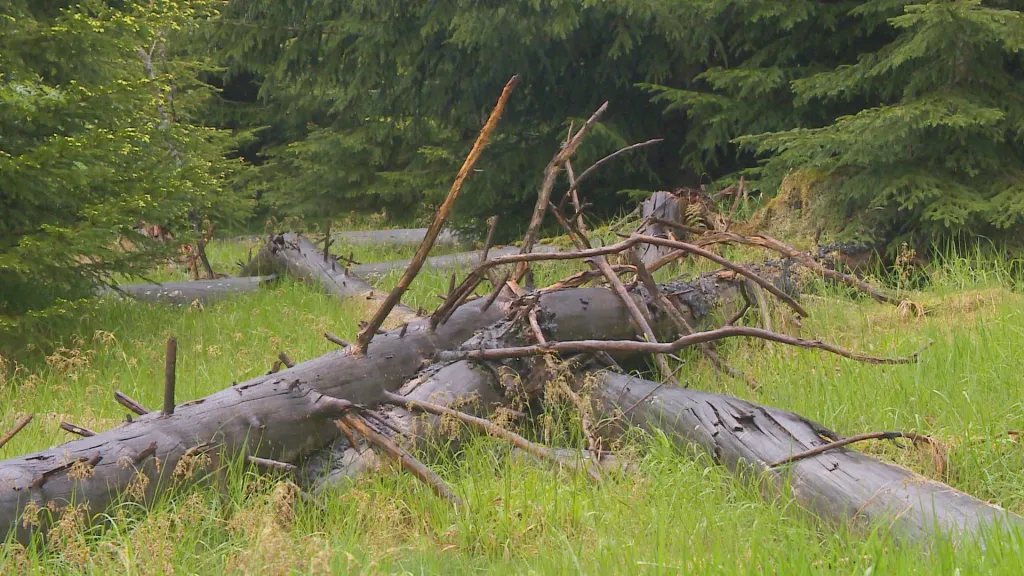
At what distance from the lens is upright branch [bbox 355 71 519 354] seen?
150 inches

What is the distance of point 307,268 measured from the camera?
9.22 metres

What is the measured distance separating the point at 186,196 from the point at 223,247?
8.26m

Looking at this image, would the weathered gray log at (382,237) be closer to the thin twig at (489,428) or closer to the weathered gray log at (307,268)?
the weathered gray log at (307,268)

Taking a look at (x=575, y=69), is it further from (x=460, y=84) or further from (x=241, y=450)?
(x=241, y=450)

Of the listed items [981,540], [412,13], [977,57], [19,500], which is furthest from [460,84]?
[981,540]

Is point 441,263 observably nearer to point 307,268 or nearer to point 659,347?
point 307,268

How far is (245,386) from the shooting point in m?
3.98

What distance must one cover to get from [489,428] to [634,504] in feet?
2.75

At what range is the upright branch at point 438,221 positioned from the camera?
3801mm

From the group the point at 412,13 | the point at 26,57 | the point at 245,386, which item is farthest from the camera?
the point at 412,13

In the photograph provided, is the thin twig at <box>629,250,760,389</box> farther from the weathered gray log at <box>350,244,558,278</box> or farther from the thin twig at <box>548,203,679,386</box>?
the weathered gray log at <box>350,244,558,278</box>

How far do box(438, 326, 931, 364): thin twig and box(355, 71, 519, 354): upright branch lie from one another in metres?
0.50

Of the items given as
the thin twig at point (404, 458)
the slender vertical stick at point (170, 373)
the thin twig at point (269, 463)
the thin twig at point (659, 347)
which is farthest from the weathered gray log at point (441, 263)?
the slender vertical stick at point (170, 373)

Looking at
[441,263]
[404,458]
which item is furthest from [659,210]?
[404,458]
